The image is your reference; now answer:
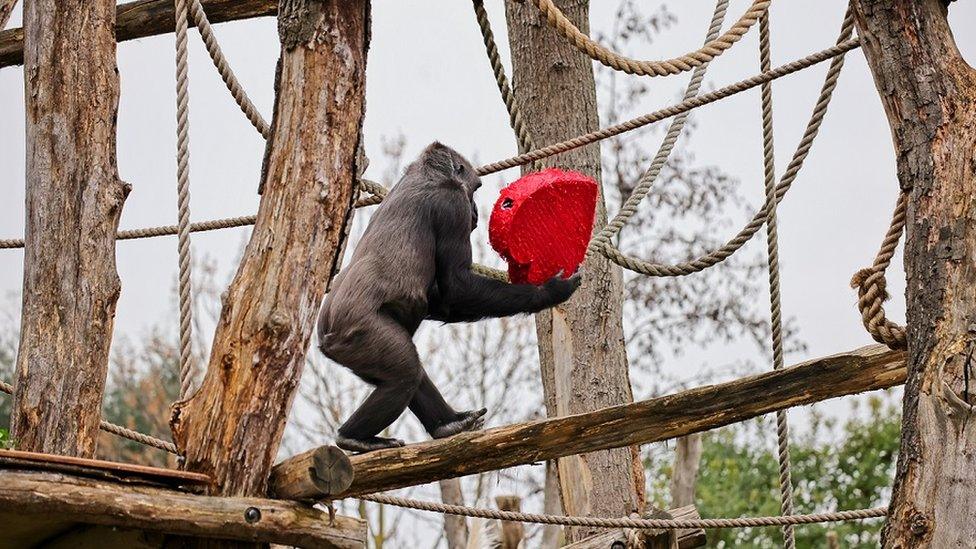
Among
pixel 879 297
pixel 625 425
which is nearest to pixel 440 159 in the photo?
pixel 625 425

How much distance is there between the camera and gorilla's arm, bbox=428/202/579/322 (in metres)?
4.71

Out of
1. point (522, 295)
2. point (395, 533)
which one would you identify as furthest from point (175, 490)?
point (395, 533)

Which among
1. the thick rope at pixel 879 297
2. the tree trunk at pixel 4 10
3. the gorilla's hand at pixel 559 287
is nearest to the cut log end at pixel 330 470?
the thick rope at pixel 879 297

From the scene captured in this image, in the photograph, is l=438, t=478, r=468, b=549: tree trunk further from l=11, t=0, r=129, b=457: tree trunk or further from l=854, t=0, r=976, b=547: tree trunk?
l=854, t=0, r=976, b=547: tree trunk

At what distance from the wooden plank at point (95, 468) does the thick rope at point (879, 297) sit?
1.70 meters

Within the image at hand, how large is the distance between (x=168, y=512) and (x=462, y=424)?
184cm

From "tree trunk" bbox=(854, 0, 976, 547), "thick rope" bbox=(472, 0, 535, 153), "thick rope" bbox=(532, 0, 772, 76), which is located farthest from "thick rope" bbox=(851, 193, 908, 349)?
"thick rope" bbox=(472, 0, 535, 153)

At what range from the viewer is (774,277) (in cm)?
527

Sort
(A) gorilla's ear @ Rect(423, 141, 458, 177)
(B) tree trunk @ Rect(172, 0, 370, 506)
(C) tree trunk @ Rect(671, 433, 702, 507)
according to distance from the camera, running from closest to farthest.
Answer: (B) tree trunk @ Rect(172, 0, 370, 506)
(A) gorilla's ear @ Rect(423, 141, 458, 177)
(C) tree trunk @ Rect(671, 433, 702, 507)

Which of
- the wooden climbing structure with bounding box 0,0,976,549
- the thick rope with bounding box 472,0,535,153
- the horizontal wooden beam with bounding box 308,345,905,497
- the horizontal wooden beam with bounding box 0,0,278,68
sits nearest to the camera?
the wooden climbing structure with bounding box 0,0,976,549

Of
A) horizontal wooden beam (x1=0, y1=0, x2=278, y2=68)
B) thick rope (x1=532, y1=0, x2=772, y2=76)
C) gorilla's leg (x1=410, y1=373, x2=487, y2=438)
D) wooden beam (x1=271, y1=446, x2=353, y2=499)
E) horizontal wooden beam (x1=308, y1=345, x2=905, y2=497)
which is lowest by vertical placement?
wooden beam (x1=271, y1=446, x2=353, y2=499)

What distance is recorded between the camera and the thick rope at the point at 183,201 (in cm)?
386

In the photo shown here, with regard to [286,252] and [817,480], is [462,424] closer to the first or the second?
[286,252]

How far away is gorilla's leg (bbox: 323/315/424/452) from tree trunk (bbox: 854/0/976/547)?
1.99m
